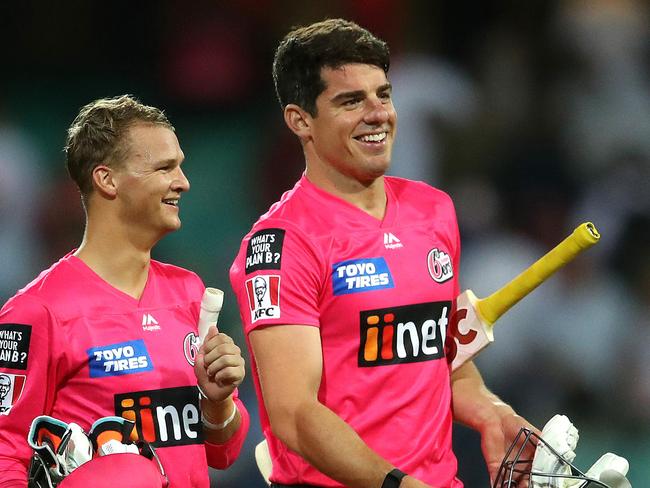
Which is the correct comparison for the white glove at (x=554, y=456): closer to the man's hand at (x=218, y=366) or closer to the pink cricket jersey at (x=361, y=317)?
the pink cricket jersey at (x=361, y=317)

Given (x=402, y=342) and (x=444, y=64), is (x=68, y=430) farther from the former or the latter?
(x=444, y=64)

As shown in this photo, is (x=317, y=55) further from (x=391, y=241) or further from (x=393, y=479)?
(x=393, y=479)

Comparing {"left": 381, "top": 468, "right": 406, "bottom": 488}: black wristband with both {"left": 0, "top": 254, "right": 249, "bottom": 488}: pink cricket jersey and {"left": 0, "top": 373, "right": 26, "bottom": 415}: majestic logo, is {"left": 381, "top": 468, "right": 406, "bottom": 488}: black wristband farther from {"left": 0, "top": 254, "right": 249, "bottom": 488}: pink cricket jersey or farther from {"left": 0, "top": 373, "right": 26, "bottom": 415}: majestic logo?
{"left": 0, "top": 373, "right": 26, "bottom": 415}: majestic logo

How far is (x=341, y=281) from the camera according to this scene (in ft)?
10.5

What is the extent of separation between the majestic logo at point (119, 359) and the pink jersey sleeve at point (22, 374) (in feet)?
0.42

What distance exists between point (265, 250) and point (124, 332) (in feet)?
1.59

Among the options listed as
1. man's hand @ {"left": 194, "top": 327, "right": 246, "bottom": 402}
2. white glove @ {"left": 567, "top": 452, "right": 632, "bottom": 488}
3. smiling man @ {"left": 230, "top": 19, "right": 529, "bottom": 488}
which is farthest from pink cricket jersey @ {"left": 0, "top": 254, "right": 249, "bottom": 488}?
white glove @ {"left": 567, "top": 452, "right": 632, "bottom": 488}

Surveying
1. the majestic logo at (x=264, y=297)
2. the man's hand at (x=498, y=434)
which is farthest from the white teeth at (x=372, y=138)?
the man's hand at (x=498, y=434)

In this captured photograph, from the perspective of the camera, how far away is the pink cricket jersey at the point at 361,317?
3166 mm

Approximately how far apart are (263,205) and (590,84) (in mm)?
2031

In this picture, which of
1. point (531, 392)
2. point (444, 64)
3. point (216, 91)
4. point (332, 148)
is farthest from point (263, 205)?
point (332, 148)

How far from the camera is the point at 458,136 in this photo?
6.66 meters

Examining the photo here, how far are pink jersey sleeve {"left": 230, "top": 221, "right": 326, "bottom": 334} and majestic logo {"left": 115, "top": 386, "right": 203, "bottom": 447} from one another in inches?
12.7

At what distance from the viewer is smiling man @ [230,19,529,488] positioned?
3078mm
